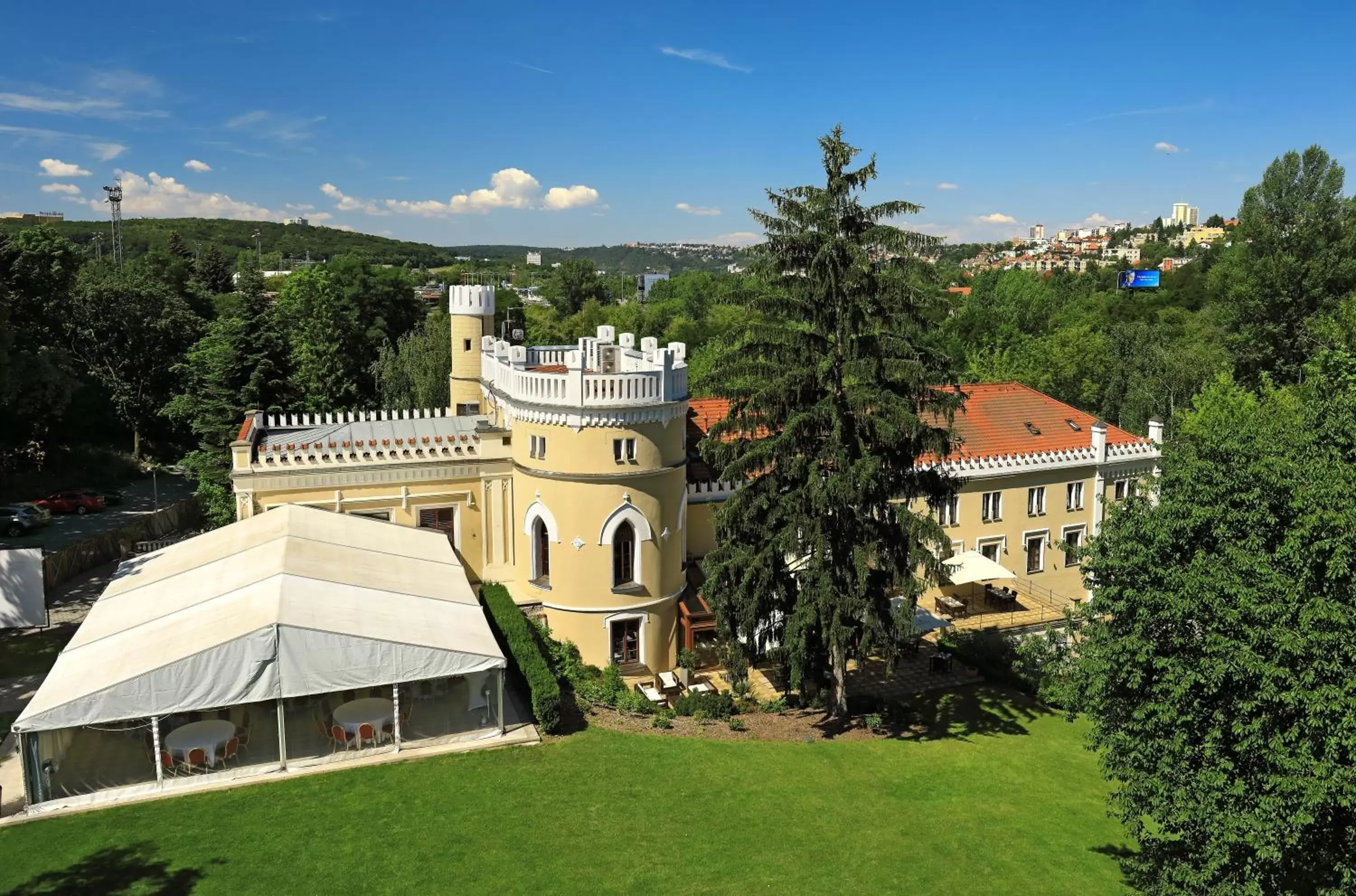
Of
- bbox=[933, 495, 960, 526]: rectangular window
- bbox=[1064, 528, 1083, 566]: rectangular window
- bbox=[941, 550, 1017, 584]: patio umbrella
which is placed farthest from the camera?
bbox=[1064, 528, 1083, 566]: rectangular window

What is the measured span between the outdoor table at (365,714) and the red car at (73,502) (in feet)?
96.9

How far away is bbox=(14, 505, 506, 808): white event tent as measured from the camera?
50.9 feet

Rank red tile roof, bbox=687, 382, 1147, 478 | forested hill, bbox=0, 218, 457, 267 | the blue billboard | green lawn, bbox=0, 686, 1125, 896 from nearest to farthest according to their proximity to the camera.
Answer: green lawn, bbox=0, 686, 1125, 896 → red tile roof, bbox=687, 382, 1147, 478 → the blue billboard → forested hill, bbox=0, 218, 457, 267

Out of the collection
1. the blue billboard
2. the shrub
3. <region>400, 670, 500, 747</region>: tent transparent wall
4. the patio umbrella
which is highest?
the blue billboard

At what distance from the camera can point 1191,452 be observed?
42.6 ft

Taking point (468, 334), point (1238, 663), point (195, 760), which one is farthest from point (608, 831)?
point (468, 334)

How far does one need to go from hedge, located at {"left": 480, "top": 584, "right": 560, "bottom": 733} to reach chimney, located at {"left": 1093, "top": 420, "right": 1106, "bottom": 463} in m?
20.8

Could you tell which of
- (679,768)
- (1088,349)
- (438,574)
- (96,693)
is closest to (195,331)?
(438,574)

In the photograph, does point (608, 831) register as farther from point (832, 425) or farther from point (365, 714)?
point (832, 425)

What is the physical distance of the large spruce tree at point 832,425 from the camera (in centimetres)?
1870

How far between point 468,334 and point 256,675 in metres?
18.7

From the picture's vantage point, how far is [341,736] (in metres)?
17.2

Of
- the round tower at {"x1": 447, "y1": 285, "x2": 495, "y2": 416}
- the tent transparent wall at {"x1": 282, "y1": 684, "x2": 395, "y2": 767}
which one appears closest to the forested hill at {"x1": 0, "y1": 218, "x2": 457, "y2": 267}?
the round tower at {"x1": 447, "y1": 285, "x2": 495, "y2": 416}

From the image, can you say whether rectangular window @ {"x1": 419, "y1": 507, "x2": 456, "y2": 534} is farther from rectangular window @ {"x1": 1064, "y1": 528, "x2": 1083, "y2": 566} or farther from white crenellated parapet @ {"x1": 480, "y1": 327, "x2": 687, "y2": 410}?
rectangular window @ {"x1": 1064, "y1": 528, "x2": 1083, "y2": 566}
